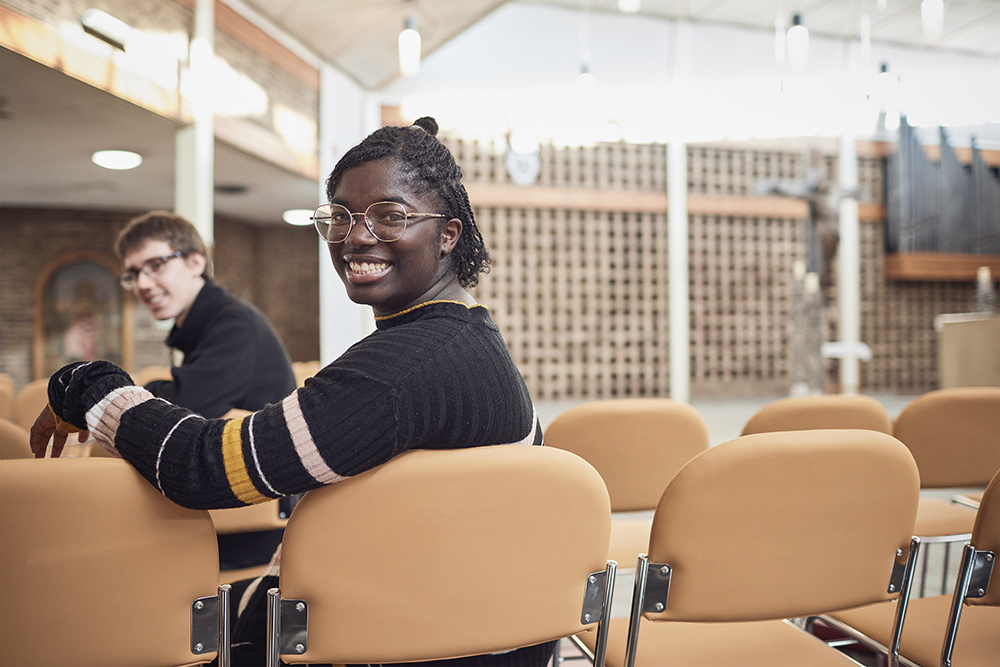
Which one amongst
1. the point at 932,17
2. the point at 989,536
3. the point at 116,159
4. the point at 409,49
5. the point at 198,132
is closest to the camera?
the point at 989,536

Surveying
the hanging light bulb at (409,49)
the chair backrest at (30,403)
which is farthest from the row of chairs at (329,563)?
the hanging light bulb at (409,49)

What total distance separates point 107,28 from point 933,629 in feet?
17.8

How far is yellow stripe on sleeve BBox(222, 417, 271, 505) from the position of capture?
0.87 metres

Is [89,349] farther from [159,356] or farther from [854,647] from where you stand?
[854,647]

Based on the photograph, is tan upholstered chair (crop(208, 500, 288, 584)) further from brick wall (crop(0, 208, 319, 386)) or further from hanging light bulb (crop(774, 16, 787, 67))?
hanging light bulb (crop(774, 16, 787, 67))

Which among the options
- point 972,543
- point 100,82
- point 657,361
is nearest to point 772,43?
point 657,361

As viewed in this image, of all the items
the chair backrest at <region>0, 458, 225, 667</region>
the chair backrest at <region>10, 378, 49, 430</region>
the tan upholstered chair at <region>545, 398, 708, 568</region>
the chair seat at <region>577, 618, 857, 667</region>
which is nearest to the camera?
the chair backrest at <region>0, 458, 225, 667</region>

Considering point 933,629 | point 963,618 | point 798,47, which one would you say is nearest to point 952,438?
point 963,618

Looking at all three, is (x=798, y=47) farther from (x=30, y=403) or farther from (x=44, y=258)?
(x=44, y=258)

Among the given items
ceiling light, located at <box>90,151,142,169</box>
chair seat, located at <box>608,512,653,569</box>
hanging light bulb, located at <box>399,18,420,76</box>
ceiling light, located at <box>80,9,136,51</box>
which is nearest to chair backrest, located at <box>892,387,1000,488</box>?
chair seat, located at <box>608,512,653,569</box>

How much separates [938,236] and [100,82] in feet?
38.7

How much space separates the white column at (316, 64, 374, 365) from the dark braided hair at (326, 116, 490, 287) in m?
6.62

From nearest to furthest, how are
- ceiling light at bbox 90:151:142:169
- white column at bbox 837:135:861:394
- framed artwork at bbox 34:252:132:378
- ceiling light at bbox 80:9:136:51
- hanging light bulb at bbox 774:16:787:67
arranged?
1. ceiling light at bbox 80:9:136:51
2. ceiling light at bbox 90:151:142:169
3. framed artwork at bbox 34:252:132:378
4. hanging light bulb at bbox 774:16:787:67
5. white column at bbox 837:135:861:394

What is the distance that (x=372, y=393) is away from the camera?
88 cm
